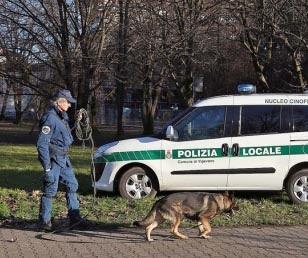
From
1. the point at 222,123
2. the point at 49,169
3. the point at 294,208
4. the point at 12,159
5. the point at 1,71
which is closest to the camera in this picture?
the point at 49,169

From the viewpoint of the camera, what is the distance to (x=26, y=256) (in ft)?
24.3

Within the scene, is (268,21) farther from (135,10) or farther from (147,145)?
(147,145)

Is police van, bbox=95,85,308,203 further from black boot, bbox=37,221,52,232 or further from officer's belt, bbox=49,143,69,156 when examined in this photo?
black boot, bbox=37,221,52,232

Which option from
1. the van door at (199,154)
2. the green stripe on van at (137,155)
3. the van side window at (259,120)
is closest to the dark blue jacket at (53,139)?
the green stripe on van at (137,155)

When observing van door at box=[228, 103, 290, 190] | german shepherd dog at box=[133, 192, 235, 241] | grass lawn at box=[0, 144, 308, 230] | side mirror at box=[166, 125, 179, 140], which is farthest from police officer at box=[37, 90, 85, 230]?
van door at box=[228, 103, 290, 190]


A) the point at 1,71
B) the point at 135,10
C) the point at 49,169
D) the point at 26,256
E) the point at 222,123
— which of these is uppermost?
the point at 135,10

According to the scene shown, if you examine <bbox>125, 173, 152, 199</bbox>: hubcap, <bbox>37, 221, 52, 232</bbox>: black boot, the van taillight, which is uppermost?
the van taillight

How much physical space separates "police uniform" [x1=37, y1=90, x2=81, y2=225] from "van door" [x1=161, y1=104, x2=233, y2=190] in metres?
2.61

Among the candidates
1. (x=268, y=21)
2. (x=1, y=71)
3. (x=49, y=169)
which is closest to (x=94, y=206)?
(x=49, y=169)

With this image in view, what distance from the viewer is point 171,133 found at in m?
11.0

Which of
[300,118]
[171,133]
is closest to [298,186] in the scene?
[300,118]

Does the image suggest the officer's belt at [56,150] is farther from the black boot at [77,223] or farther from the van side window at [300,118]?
the van side window at [300,118]

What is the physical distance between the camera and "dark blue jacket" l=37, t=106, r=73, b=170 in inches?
334

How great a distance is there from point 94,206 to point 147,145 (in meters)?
1.47
